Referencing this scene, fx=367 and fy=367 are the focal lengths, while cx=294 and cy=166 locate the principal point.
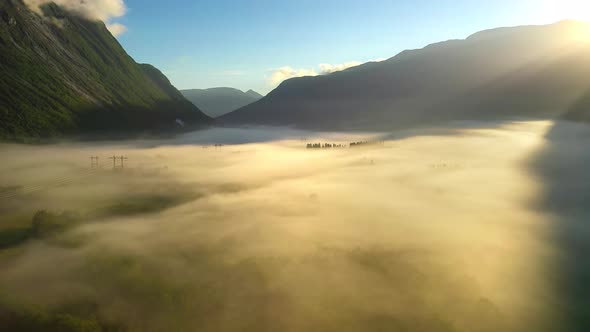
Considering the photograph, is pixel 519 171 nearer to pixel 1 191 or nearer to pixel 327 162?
pixel 327 162

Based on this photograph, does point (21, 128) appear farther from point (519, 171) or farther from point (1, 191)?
point (519, 171)

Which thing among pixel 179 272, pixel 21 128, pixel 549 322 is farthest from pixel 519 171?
pixel 21 128

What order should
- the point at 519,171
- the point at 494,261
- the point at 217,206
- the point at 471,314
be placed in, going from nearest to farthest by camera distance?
1. the point at 471,314
2. the point at 494,261
3. the point at 217,206
4. the point at 519,171

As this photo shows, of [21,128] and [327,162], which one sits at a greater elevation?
[21,128]

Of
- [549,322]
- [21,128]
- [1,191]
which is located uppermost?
[21,128]

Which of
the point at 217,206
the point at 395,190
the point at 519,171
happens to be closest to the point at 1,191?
the point at 217,206

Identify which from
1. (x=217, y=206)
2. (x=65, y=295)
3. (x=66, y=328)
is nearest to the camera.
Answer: (x=66, y=328)

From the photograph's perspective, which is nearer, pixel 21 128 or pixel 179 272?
pixel 179 272
